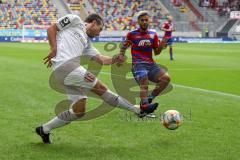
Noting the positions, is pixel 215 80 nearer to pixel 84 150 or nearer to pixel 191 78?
pixel 191 78

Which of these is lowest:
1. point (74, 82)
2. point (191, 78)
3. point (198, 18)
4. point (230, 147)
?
point (198, 18)

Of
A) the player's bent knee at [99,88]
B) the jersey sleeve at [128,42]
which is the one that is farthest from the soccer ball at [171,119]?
the jersey sleeve at [128,42]

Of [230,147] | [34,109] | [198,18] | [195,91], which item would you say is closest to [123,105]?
[230,147]

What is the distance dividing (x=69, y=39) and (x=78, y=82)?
2.08 ft

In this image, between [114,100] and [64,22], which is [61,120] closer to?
[114,100]

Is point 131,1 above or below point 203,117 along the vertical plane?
below

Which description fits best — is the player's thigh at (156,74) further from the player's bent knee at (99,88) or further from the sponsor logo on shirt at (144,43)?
the player's bent knee at (99,88)

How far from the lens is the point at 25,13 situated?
6203 cm

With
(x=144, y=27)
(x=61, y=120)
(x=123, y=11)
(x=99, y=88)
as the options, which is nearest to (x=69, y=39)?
(x=99, y=88)

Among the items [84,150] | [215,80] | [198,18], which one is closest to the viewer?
[84,150]

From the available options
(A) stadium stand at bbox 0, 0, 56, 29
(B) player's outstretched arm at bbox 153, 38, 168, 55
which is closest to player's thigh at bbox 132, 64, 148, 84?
(B) player's outstretched arm at bbox 153, 38, 168, 55

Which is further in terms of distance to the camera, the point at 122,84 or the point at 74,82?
the point at 122,84

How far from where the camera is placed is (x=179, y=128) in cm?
933

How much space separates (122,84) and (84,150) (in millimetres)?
9096
